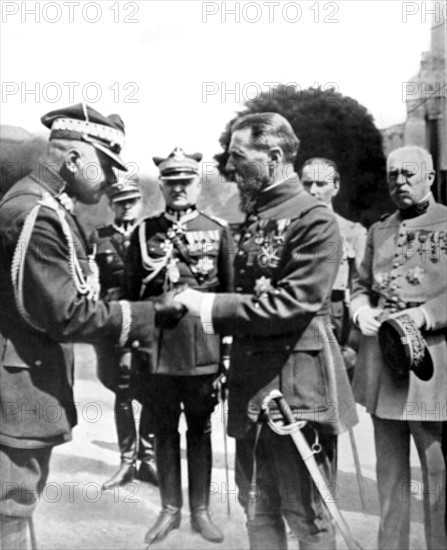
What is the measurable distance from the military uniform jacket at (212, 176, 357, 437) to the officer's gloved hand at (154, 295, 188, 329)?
17 cm

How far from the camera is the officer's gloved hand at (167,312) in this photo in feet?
11.4

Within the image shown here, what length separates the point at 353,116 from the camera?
3.61 metres

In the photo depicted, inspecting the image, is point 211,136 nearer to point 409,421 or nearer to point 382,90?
point 382,90

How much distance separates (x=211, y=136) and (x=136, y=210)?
19.3 inches

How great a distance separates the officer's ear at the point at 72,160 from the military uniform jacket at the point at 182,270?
403 millimetres

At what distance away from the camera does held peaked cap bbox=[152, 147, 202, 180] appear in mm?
3531

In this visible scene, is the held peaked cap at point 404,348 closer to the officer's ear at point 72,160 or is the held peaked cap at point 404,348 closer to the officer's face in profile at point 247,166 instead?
the officer's face in profile at point 247,166

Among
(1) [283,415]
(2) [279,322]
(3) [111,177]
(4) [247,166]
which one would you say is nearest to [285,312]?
(2) [279,322]

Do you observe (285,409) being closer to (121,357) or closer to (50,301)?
(121,357)

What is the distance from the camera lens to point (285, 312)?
3.43m

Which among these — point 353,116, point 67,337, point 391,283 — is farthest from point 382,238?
point 67,337

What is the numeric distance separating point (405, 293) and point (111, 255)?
139 centimetres

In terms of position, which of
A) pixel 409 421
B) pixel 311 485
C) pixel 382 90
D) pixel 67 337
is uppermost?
pixel 382 90

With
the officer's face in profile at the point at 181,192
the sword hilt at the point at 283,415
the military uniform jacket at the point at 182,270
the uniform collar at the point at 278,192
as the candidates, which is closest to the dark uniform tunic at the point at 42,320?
the military uniform jacket at the point at 182,270
